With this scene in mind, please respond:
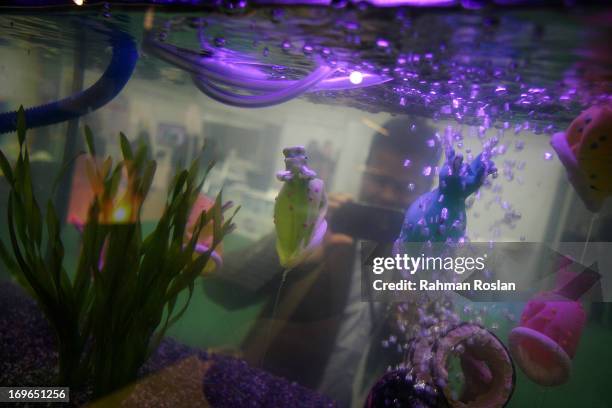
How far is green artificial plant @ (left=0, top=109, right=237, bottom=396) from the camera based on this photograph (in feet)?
7.63

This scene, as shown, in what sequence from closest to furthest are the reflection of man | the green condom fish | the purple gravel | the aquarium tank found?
the aquarium tank < the purple gravel < the green condom fish < the reflection of man

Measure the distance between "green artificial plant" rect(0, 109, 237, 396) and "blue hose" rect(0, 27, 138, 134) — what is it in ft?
1.42

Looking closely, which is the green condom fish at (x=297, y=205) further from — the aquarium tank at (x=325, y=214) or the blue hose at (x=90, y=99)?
the blue hose at (x=90, y=99)

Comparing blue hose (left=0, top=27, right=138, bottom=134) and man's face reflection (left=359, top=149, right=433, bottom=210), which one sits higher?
blue hose (left=0, top=27, right=138, bottom=134)

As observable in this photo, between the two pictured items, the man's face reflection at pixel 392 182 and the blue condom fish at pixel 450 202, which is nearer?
the blue condom fish at pixel 450 202

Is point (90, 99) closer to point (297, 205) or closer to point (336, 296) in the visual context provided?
point (297, 205)

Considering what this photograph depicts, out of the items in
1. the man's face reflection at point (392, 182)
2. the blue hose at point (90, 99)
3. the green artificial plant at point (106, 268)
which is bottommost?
the green artificial plant at point (106, 268)

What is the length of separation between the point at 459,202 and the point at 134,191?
229 centimetres

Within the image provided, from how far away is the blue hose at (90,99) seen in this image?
2715 millimetres

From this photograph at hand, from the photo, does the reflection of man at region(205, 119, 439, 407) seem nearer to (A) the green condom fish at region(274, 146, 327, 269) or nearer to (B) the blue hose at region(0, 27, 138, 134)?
(A) the green condom fish at region(274, 146, 327, 269)

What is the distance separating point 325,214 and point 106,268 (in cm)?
163

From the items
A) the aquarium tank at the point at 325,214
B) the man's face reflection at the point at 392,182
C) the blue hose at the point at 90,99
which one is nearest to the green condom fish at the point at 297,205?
the aquarium tank at the point at 325,214

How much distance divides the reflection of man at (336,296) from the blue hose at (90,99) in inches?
83.2

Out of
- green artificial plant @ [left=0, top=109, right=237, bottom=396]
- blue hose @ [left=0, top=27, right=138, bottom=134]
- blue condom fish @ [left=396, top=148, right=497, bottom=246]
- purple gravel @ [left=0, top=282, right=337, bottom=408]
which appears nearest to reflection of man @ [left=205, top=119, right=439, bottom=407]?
purple gravel @ [left=0, top=282, right=337, bottom=408]
